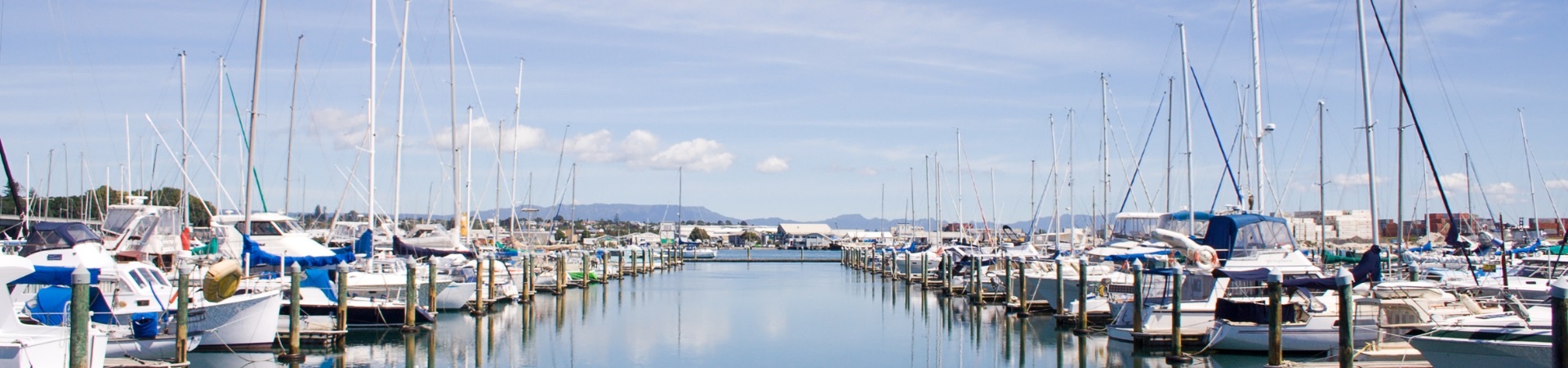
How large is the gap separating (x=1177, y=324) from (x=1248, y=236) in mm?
5356

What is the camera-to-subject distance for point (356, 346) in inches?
1259

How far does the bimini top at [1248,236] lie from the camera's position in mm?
31719

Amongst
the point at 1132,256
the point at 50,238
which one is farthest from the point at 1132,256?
the point at 50,238

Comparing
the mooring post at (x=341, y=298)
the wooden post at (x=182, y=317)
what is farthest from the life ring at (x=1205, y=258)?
the wooden post at (x=182, y=317)

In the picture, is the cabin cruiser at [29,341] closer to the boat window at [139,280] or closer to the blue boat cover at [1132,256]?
the boat window at [139,280]

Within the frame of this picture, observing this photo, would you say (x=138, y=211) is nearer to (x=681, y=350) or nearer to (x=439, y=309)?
(x=439, y=309)

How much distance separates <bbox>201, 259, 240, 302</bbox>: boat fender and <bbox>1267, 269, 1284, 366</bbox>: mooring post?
21.3 metres

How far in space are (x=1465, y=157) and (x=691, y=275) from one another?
47.0 metres

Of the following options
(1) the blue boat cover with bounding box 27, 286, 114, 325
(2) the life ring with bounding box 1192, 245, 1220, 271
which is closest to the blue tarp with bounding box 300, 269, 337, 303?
(1) the blue boat cover with bounding box 27, 286, 114, 325

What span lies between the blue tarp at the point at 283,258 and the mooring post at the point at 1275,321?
2331 cm

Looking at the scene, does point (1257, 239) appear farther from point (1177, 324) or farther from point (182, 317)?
point (182, 317)

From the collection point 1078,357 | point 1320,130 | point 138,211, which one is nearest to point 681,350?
point 1078,357

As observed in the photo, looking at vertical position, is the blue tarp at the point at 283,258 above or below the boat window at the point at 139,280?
above

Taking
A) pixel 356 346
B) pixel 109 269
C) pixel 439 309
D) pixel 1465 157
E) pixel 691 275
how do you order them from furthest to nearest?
1. pixel 691 275
2. pixel 1465 157
3. pixel 439 309
4. pixel 356 346
5. pixel 109 269
